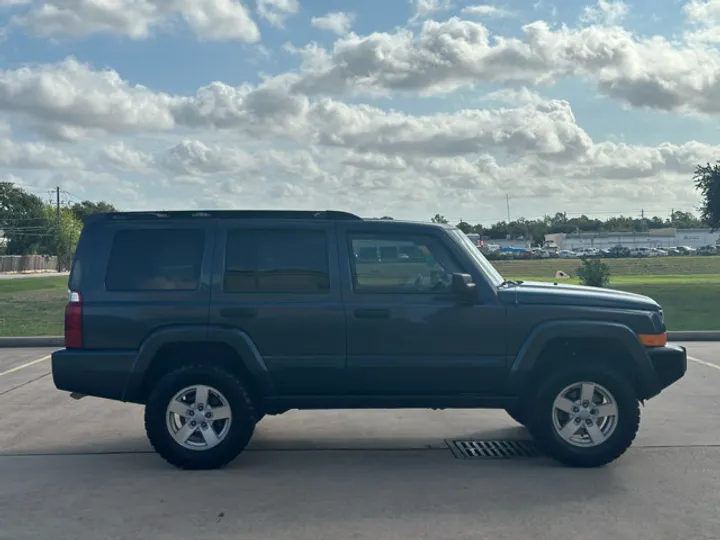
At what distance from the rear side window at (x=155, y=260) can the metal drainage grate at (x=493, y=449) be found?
2.70 metres

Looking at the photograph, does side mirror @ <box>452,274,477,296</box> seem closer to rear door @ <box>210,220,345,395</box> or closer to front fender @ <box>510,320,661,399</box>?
front fender @ <box>510,320,661,399</box>

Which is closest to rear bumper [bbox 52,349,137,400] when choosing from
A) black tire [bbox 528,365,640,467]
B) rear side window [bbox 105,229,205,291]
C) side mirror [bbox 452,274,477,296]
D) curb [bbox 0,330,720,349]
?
rear side window [bbox 105,229,205,291]

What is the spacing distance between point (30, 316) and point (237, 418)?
53.2 ft

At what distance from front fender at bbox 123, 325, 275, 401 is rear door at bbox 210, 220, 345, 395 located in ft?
0.20

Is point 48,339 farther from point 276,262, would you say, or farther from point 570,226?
point 570,226

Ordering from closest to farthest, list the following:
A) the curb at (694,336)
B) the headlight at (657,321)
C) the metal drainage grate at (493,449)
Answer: the headlight at (657,321)
the metal drainage grate at (493,449)
the curb at (694,336)

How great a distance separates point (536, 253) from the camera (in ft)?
268

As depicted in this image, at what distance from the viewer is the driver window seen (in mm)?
6457

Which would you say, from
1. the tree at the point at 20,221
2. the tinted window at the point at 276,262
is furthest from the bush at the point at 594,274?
the tree at the point at 20,221

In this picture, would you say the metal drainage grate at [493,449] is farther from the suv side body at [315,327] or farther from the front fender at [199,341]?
the front fender at [199,341]

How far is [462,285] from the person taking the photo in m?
6.27

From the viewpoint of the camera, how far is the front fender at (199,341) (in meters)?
6.30

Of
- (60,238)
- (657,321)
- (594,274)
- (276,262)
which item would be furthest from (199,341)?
(60,238)

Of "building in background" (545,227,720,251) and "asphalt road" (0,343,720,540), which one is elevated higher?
"building in background" (545,227,720,251)
